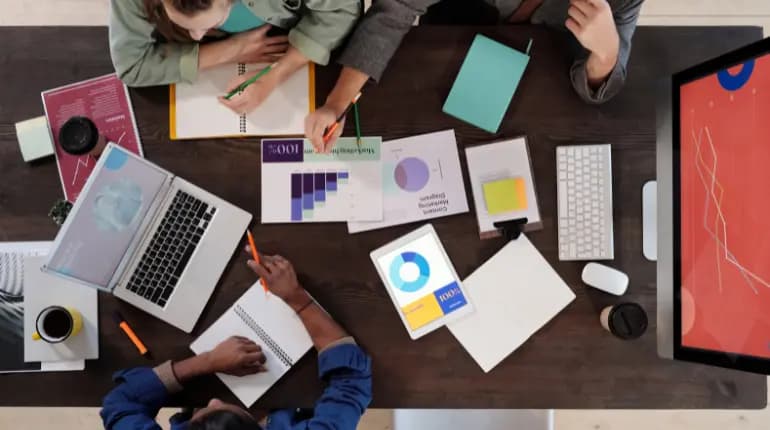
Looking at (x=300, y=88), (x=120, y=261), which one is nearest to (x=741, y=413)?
(x=300, y=88)

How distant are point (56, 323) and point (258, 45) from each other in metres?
0.71

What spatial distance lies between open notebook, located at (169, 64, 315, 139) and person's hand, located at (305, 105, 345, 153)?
0.05 metres

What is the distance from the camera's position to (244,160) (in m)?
1.24

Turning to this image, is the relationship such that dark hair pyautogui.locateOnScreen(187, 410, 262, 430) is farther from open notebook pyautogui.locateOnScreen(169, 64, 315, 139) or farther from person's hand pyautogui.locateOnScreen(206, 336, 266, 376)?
open notebook pyautogui.locateOnScreen(169, 64, 315, 139)

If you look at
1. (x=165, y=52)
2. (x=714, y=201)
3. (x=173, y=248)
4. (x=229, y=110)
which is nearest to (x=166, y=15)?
(x=165, y=52)

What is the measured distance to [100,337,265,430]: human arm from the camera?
1.16m

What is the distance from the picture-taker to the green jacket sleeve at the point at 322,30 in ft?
3.81

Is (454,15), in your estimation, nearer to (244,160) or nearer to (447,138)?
(447,138)

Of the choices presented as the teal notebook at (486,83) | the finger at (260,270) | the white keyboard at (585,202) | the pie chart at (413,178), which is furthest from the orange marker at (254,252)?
the white keyboard at (585,202)

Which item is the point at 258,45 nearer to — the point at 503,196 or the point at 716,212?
the point at 503,196

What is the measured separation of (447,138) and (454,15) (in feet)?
1.32

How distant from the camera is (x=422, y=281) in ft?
3.99

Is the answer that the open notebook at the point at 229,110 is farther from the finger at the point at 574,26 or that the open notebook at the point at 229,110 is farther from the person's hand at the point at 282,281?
the finger at the point at 574,26

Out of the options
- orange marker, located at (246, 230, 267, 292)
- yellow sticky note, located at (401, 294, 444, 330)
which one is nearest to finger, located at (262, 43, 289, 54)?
orange marker, located at (246, 230, 267, 292)
